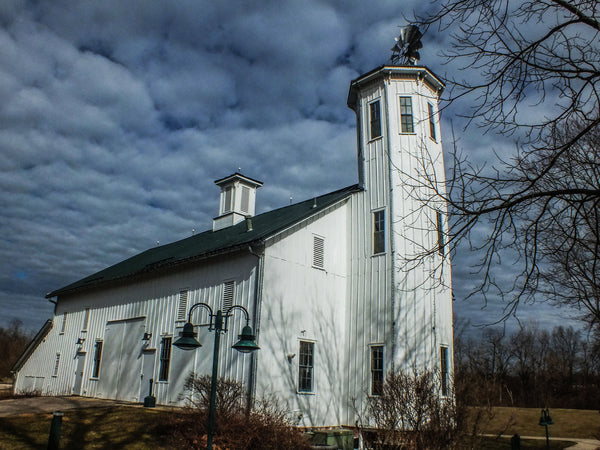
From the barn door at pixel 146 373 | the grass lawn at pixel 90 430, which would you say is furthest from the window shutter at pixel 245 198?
the grass lawn at pixel 90 430

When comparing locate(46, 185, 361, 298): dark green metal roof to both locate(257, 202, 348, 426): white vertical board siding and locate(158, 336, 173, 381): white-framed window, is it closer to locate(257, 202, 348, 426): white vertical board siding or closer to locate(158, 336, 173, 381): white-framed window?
locate(257, 202, 348, 426): white vertical board siding

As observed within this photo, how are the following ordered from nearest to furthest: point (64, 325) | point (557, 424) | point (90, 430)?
point (90, 430) < point (64, 325) < point (557, 424)

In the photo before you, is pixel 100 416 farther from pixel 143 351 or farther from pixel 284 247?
pixel 284 247

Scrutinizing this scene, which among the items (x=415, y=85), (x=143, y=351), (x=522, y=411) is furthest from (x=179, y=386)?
(x=522, y=411)

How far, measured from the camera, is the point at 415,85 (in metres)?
19.7

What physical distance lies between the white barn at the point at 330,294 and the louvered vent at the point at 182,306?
Result: 0.24ft

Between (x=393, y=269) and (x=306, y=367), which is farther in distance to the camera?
(x=393, y=269)

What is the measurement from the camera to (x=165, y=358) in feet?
63.3

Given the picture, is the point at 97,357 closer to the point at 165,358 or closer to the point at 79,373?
the point at 79,373

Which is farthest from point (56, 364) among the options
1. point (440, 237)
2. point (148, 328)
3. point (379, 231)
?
point (440, 237)

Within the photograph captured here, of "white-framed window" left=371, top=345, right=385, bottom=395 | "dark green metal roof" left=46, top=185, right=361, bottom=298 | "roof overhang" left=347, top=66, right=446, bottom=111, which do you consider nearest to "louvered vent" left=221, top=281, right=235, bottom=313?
"dark green metal roof" left=46, top=185, right=361, bottom=298

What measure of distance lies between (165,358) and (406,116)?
546 inches

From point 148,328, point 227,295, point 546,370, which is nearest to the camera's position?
point 227,295

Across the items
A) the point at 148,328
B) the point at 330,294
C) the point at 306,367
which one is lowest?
the point at 306,367
